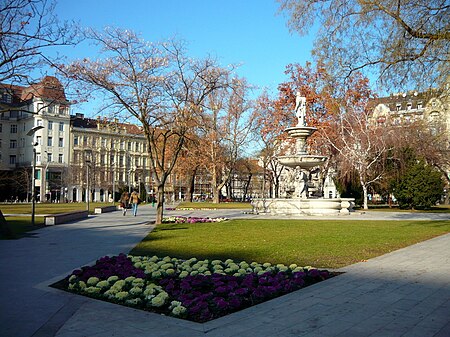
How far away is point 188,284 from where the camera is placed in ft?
23.7

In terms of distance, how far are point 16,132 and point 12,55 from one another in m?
79.0

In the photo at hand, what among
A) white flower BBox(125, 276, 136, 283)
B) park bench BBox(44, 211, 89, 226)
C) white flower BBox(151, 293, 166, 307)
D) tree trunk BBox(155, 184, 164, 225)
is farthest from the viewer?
park bench BBox(44, 211, 89, 226)

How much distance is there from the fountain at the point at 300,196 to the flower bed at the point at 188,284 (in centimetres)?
2094

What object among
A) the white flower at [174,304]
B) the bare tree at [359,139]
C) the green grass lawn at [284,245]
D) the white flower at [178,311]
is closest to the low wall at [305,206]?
the bare tree at [359,139]

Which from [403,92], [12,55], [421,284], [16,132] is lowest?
[421,284]

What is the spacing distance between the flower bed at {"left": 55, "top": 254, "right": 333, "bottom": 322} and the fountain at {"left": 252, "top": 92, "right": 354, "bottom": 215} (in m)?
20.9

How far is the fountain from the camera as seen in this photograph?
29495 millimetres

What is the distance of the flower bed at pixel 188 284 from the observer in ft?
20.9

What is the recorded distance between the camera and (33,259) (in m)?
11.2

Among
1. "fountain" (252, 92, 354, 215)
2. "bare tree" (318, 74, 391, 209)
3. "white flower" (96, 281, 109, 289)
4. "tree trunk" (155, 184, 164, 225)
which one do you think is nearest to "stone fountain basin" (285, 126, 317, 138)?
"fountain" (252, 92, 354, 215)

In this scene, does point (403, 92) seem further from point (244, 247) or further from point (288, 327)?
point (288, 327)

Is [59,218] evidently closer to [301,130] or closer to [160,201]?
[160,201]

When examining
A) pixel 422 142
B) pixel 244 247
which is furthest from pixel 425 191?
pixel 244 247

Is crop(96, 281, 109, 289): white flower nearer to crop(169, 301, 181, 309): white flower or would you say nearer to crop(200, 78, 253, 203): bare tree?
crop(169, 301, 181, 309): white flower
